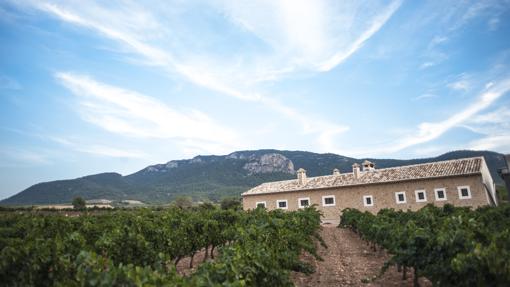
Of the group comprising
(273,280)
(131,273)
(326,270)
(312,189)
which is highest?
(312,189)

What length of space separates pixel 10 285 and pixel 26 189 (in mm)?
101279

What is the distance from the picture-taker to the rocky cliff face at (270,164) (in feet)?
305

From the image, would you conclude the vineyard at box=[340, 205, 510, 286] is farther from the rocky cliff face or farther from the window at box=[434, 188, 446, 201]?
the rocky cliff face

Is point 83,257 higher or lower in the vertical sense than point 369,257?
higher

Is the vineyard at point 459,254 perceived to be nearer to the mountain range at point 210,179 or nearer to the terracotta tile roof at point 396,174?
the terracotta tile roof at point 396,174

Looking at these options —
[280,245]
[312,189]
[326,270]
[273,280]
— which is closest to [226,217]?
[326,270]

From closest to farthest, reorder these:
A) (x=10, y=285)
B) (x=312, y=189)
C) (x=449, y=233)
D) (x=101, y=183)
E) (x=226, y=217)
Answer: (x=10, y=285) → (x=449, y=233) → (x=226, y=217) → (x=312, y=189) → (x=101, y=183)

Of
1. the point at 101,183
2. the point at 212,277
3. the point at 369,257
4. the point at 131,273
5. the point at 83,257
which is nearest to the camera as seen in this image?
the point at 131,273

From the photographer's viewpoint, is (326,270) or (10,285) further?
(326,270)

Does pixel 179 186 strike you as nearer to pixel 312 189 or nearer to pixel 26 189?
pixel 26 189

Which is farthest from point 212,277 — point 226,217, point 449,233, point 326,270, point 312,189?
point 312,189

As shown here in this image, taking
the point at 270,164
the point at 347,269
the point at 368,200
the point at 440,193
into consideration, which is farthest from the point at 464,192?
the point at 270,164

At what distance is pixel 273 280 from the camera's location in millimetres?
4590

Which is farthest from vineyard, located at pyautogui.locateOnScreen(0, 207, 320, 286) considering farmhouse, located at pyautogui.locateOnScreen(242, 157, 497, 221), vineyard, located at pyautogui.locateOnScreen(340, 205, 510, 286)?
farmhouse, located at pyautogui.locateOnScreen(242, 157, 497, 221)
